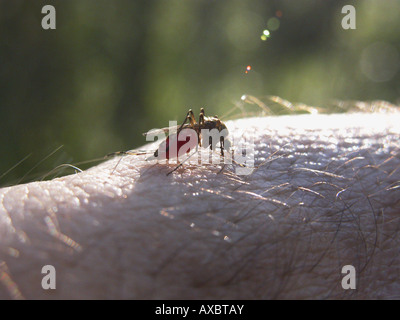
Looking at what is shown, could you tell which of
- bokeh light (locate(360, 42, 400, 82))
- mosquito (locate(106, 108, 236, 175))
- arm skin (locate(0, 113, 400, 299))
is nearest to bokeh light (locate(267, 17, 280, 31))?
bokeh light (locate(360, 42, 400, 82))

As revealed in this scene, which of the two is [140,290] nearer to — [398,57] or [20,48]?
[20,48]

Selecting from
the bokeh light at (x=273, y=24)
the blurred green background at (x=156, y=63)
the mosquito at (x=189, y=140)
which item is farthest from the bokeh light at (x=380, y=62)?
the mosquito at (x=189, y=140)

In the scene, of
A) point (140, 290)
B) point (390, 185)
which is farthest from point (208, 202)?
point (390, 185)

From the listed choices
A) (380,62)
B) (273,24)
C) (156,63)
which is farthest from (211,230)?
(380,62)

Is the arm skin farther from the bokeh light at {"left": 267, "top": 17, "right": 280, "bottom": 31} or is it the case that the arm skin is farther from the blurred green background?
the bokeh light at {"left": 267, "top": 17, "right": 280, "bottom": 31}

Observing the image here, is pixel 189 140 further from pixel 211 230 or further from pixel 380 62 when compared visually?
pixel 380 62

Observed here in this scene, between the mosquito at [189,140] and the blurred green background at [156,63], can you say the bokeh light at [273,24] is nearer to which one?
the blurred green background at [156,63]
